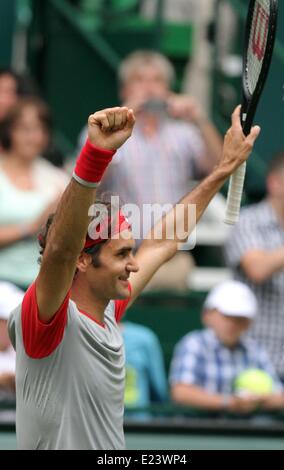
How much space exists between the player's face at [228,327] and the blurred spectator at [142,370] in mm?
358

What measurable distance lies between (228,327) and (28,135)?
58.6 inches

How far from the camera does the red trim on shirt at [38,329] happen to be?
4.01 metres

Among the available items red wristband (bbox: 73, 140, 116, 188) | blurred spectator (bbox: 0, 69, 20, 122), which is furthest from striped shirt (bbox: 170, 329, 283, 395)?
red wristband (bbox: 73, 140, 116, 188)

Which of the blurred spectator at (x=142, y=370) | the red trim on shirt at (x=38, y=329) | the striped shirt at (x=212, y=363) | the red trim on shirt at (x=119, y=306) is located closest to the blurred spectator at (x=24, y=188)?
the blurred spectator at (x=142, y=370)

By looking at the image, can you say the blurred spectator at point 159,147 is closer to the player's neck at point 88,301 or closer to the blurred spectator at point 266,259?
the blurred spectator at point 266,259

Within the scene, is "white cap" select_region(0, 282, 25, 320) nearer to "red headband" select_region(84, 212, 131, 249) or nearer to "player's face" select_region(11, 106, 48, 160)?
"player's face" select_region(11, 106, 48, 160)

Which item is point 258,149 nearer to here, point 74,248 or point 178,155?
point 178,155

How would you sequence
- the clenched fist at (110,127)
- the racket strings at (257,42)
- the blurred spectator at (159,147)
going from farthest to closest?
the blurred spectator at (159,147), the racket strings at (257,42), the clenched fist at (110,127)

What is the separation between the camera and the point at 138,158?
7707 millimetres

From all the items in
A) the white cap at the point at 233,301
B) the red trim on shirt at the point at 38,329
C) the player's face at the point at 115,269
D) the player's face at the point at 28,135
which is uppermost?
A: the player's face at the point at 28,135

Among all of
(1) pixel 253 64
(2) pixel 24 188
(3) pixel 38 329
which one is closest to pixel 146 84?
(2) pixel 24 188

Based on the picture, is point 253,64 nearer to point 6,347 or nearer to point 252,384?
point 6,347

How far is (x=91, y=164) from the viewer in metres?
3.82

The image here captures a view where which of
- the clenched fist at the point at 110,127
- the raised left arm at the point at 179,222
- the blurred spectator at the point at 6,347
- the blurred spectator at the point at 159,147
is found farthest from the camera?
the blurred spectator at the point at 159,147
